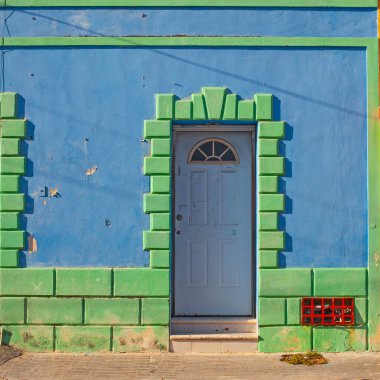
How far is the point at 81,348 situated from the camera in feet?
25.9

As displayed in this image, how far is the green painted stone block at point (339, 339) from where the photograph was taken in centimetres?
792

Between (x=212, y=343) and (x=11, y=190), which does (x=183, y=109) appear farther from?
(x=212, y=343)

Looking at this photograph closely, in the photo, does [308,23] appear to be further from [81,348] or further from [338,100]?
[81,348]

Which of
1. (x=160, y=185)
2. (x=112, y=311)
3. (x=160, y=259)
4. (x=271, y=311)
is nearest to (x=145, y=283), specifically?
(x=160, y=259)

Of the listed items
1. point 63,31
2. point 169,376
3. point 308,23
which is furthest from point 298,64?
point 169,376

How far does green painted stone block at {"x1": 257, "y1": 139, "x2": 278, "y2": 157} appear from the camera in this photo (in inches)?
313

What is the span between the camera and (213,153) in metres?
8.29

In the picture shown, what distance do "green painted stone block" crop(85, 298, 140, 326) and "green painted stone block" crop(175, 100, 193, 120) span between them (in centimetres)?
217

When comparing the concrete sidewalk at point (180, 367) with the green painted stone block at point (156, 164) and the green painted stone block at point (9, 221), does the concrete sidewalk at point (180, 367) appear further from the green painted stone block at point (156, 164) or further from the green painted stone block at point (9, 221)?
the green painted stone block at point (156, 164)

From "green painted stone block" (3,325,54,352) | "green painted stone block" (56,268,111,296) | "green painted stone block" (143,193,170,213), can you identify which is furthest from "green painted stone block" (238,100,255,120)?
"green painted stone block" (3,325,54,352)

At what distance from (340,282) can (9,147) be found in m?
4.15

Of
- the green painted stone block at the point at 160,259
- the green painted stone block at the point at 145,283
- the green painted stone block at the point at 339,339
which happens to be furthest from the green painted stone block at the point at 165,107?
the green painted stone block at the point at 339,339

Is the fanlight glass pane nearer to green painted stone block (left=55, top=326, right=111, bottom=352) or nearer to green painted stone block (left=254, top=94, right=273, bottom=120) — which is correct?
green painted stone block (left=254, top=94, right=273, bottom=120)
